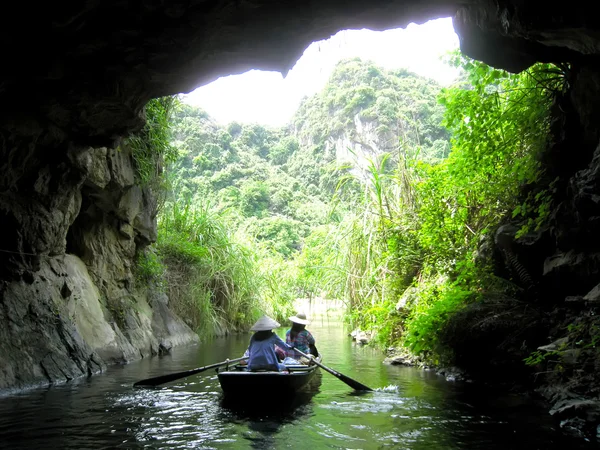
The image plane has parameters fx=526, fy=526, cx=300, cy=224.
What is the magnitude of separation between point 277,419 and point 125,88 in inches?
182

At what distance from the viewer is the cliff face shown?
5566mm

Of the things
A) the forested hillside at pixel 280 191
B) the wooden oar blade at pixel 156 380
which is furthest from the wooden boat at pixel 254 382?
the forested hillside at pixel 280 191

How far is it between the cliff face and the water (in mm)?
1378

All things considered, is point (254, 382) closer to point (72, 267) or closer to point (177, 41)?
point (177, 41)

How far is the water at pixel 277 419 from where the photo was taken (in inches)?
194

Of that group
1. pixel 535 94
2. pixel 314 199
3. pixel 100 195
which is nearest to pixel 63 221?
pixel 100 195

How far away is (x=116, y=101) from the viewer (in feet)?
23.0

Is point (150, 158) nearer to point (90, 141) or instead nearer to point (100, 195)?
point (100, 195)

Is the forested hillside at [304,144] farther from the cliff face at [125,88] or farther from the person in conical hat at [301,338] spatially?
the cliff face at [125,88]

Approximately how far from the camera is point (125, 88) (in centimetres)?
695

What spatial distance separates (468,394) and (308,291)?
31.0ft

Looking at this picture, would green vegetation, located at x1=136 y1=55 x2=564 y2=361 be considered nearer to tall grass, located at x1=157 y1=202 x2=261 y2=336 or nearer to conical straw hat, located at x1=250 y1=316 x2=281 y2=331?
tall grass, located at x1=157 y1=202 x2=261 y2=336

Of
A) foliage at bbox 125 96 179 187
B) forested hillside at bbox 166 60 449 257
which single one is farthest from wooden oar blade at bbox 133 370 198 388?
forested hillside at bbox 166 60 449 257

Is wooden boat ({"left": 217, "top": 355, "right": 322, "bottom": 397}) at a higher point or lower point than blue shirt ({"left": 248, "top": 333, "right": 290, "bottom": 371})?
lower
